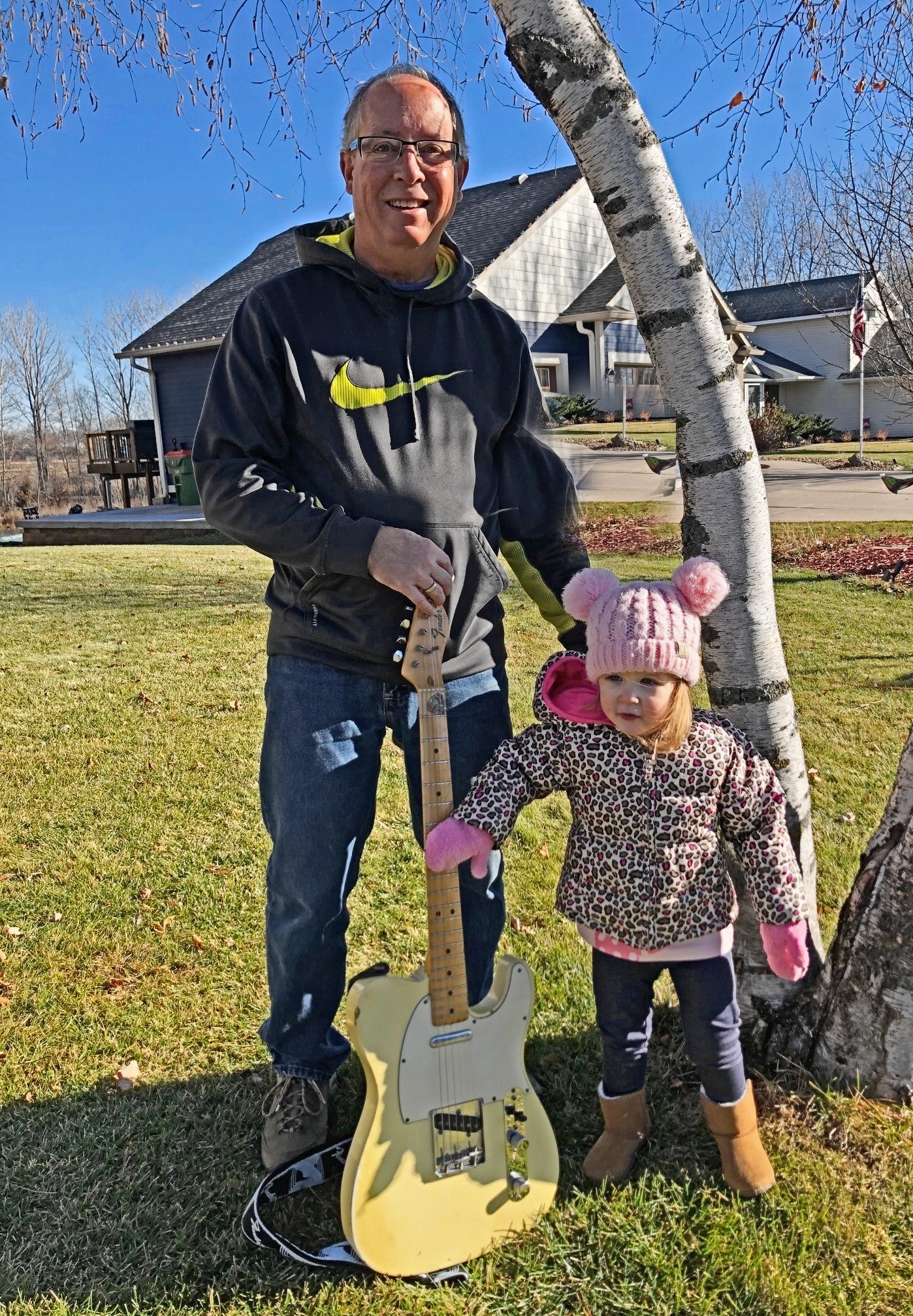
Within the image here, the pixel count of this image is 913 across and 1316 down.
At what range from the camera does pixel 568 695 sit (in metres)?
2.10

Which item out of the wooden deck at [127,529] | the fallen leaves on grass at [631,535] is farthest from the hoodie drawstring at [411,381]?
the wooden deck at [127,529]

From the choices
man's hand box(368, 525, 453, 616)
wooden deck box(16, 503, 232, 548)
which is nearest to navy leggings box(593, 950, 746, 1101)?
man's hand box(368, 525, 453, 616)

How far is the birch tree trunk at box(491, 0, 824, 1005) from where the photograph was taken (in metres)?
2.17

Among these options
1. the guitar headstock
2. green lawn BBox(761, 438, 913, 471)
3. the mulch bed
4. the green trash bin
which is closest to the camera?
the guitar headstock

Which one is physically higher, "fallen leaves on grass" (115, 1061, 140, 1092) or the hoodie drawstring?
the hoodie drawstring

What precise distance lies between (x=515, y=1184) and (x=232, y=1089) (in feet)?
3.05

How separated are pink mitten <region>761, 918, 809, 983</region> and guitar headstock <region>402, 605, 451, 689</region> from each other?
889 mm

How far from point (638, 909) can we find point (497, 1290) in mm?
836

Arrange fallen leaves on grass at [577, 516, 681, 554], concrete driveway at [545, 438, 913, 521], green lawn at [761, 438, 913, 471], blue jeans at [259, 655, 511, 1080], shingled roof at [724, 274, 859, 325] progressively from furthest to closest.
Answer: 1. shingled roof at [724, 274, 859, 325]
2. green lawn at [761, 438, 913, 471]
3. concrete driveway at [545, 438, 913, 521]
4. fallen leaves on grass at [577, 516, 681, 554]
5. blue jeans at [259, 655, 511, 1080]

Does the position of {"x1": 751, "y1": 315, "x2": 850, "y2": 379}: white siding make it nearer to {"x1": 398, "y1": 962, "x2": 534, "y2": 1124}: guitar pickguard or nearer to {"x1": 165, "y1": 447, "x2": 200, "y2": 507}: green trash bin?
{"x1": 165, "y1": 447, "x2": 200, "y2": 507}: green trash bin

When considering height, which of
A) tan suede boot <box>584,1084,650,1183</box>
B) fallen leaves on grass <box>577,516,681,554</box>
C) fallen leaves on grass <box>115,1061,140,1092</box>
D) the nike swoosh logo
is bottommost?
fallen leaves on grass <box>115,1061,140,1092</box>

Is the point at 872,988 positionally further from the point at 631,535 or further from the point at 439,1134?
the point at 631,535

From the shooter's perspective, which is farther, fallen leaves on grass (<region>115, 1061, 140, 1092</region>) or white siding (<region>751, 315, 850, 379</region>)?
white siding (<region>751, 315, 850, 379</region>)

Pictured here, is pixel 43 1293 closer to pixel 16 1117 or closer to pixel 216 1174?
pixel 216 1174
